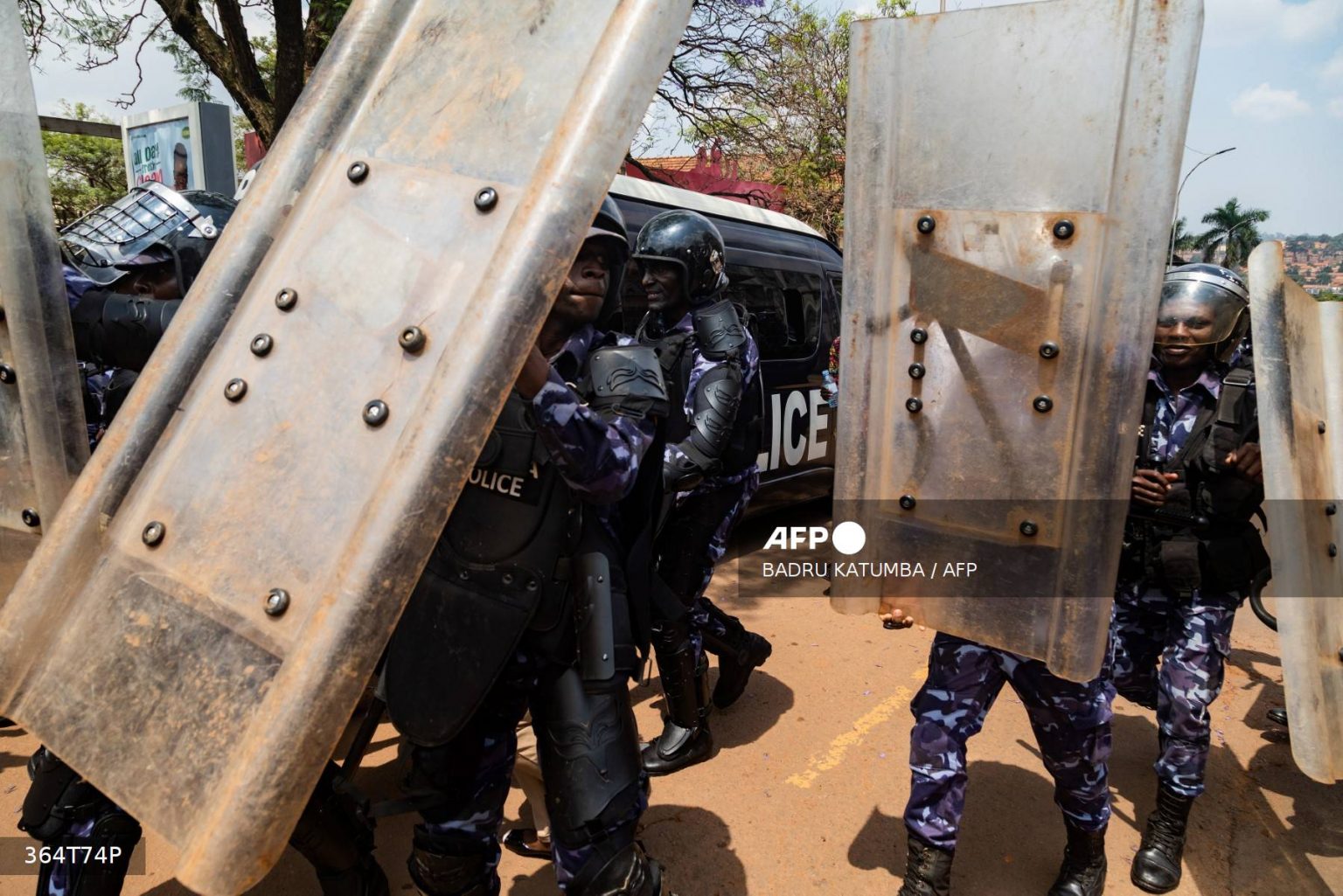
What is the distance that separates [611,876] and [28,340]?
62.9 inches

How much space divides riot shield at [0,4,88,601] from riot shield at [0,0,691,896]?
56 centimetres

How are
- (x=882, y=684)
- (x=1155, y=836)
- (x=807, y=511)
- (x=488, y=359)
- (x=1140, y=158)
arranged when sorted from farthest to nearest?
(x=807, y=511) < (x=882, y=684) < (x=1155, y=836) < (x=1140, y=158) < (x=488, y=359)

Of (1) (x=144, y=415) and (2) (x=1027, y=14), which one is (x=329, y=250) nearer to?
(1) (x=144, y=415)

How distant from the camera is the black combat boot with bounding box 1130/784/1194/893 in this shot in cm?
266

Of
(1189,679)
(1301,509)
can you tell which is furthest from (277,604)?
(1189,679)

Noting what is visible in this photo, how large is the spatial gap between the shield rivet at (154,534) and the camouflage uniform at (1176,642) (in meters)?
2.76

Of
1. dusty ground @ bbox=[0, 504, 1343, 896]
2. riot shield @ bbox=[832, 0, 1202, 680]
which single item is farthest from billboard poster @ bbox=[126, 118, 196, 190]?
riot shield @ bbox=[832, 0, 1202, 680]

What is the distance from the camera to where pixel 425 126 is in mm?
1342

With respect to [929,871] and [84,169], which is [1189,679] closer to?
[929,871]

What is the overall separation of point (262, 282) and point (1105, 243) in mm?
1602

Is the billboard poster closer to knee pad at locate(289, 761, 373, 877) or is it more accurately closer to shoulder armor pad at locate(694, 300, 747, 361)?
shoulder armor pad at locate(694, 300, 747, 361)

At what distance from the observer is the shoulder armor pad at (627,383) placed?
71.3 inches

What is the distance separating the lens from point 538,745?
197 cm

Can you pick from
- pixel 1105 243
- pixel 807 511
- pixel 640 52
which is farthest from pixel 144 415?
pixel 807 511
